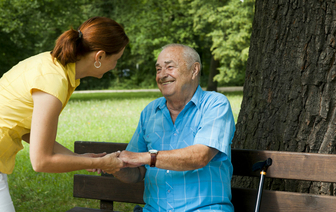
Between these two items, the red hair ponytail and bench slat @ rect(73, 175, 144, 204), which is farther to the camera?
bench slat @ rect(73, 175, 144, 204)

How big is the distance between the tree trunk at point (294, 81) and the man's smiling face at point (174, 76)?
2.82 feet

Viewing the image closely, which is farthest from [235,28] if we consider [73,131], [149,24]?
[73,131]

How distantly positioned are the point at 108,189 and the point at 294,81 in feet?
6.19

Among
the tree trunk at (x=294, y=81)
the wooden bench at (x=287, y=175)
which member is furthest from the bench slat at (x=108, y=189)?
the tree trunk at (x=294, y=81)

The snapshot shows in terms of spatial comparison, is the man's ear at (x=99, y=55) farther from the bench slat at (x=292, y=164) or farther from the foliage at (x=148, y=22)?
the foliage at (x=148, y=22)

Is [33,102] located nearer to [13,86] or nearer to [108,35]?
[13,86]

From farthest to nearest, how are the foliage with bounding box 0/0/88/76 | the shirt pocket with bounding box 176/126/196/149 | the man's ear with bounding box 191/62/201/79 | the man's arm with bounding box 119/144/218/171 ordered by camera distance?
the foliage with bounding box 0/0/88/76 < the man's ear with bounding box 191/62/201/79 < the shirt pocket with bounding box 176/126/196/149 < the man's arm with bounding box 119/144/218/171

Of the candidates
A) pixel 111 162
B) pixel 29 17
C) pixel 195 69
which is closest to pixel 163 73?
pixel 195 69

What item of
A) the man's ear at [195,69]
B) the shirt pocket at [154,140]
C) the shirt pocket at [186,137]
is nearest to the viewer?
the shirt pocket at [186,137]

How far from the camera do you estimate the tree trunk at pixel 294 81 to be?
122 inches

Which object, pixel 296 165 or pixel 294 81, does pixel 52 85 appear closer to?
pixel 296 165

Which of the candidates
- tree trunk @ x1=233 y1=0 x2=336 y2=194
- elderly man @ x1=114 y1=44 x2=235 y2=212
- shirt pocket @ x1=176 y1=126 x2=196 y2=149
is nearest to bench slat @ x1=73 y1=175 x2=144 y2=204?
elderly man @ x1=114 y1=44 x2=235 y2=212

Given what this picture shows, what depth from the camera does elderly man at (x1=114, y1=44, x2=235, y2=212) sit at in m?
2.54

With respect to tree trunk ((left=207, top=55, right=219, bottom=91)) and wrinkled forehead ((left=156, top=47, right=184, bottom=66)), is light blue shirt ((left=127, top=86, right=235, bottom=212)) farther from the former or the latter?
tree trunk ((left=207, top=55, right=219, bottom=91))
